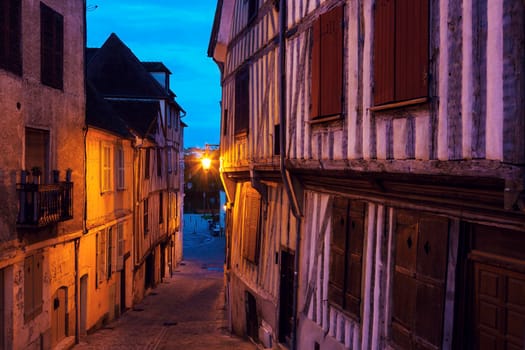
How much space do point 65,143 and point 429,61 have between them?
405 inches

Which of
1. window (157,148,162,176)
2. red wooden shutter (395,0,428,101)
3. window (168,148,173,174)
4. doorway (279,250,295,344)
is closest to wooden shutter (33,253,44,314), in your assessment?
doorway (279,250,295,344)

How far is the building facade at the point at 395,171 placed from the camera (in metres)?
4.64

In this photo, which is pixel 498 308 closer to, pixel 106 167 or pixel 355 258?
pixel 355 258

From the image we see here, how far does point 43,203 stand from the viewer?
11.6 m

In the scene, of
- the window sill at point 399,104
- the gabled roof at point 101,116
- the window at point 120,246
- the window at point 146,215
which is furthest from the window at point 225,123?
the window sill at point 399,104

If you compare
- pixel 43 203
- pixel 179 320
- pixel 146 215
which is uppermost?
pixel 43 203

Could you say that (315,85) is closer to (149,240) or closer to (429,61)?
(429,61)

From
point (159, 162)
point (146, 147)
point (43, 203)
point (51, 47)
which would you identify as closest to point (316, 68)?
point (43, 203)

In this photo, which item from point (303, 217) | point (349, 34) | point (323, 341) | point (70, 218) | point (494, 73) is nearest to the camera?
point (494, 73)

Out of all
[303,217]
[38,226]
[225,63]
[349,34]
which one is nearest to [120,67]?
[225,63]

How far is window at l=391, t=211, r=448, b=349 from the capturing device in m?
5.46

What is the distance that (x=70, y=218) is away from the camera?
12.8 metres

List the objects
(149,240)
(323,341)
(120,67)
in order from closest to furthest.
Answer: (323,341) < (149,240) < (120,67)

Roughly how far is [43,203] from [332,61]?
7.01 m
